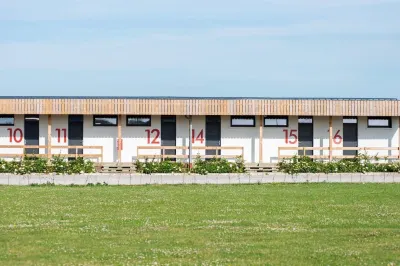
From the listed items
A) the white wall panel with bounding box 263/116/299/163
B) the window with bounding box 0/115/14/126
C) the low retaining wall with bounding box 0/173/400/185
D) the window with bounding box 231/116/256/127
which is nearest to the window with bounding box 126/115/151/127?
the window with bounding box 231/116/256/127

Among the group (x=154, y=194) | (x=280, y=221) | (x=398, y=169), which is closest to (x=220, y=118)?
(x=398, y=169)

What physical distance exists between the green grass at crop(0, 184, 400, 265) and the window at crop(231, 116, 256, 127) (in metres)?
13.2

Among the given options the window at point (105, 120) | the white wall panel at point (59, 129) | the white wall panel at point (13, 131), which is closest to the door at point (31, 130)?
the white wall panel at point (13, 131)

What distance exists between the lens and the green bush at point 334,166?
33.0 m

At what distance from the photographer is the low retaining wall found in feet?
94.5

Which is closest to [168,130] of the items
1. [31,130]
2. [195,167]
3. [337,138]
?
[195,167]

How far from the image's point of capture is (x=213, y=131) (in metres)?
37.5

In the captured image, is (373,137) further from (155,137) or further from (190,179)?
(190,179)

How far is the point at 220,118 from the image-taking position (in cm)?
3750

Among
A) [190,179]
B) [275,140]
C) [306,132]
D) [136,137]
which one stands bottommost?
[190,179]

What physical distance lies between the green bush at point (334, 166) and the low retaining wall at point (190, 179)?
1.94 meters

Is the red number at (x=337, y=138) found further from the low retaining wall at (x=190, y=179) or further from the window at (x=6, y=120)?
the window at (x=6, y=120)

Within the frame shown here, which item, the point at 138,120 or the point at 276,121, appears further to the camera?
the point at 276,121

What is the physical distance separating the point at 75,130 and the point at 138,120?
9.42 feet
